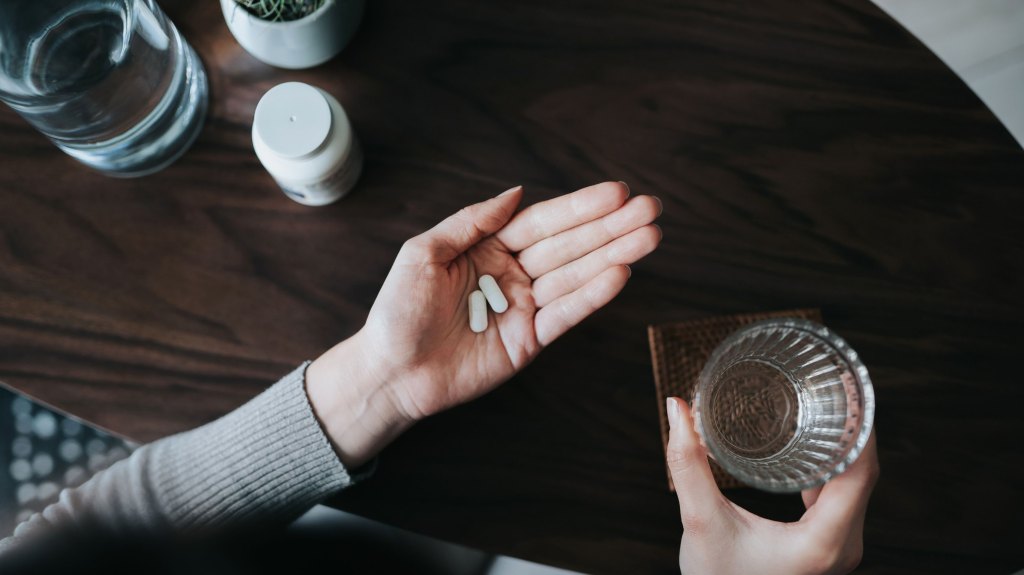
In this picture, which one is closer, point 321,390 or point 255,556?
point 255,556

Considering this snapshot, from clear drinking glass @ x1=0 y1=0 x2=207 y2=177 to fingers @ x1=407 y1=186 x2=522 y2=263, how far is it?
328 millimetres

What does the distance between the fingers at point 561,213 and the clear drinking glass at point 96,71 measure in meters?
0.40

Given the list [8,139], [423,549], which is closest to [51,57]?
[8,139]

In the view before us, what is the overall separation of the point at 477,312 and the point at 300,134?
0.26 meters

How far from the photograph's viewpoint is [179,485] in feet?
2.52

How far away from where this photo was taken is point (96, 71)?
77 centimetres

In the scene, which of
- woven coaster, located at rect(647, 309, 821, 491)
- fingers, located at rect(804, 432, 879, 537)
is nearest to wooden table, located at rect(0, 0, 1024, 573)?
woven coaster, located at rect(647, 309, 821, 491)

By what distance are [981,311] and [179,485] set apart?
0.90 m

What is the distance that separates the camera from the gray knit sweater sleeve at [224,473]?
0.75 metres

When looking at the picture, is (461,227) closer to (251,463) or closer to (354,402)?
(354,402)

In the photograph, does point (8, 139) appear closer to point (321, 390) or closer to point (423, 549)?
point (321, 390)

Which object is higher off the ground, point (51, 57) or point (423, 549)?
point (51, 57)

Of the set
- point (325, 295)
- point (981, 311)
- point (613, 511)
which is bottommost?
point (613, 511)

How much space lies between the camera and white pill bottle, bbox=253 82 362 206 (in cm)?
71
